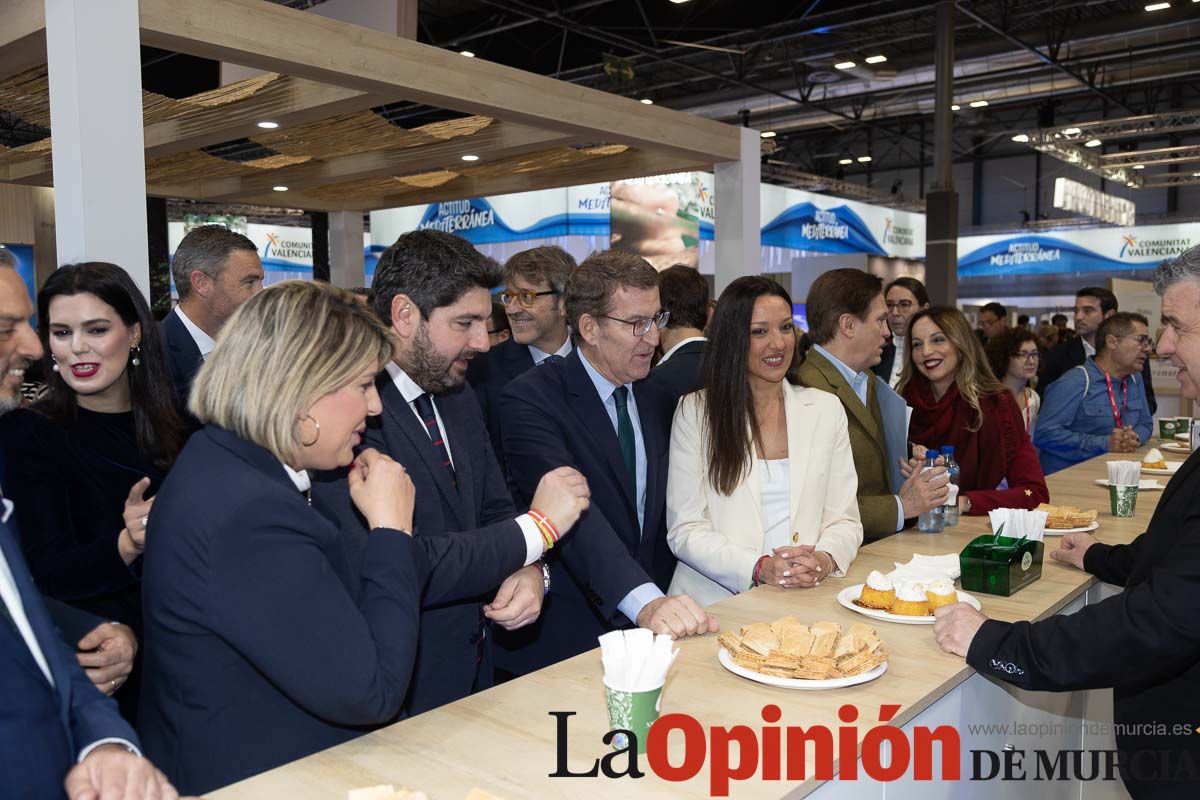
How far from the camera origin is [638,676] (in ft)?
4.53

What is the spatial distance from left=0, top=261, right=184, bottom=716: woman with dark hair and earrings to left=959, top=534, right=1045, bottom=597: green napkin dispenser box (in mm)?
1991

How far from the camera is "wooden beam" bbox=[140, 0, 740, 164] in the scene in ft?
10.2

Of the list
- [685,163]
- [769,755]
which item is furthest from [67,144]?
[685,163]

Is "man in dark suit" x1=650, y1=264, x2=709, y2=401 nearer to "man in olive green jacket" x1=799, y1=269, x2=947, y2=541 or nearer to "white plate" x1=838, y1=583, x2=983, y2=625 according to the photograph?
"man in olive green jacket" x1=799, y1=269, x2=947, y2=541

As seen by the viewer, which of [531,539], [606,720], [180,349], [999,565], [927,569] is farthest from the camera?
[180,349]

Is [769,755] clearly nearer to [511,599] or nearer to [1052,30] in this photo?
[511,599]

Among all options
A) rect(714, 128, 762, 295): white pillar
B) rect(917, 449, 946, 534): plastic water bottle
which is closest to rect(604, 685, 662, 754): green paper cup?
rect(917, 449, 946, 534): plastic water bottle

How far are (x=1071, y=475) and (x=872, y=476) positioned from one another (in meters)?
1.65

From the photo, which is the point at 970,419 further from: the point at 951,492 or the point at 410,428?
the point at 410,428

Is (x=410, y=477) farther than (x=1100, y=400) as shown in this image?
No

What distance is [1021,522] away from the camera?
2.45 m

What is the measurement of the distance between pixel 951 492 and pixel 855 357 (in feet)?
1.72

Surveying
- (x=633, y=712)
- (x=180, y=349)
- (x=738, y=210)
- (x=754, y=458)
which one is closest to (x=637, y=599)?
(x=754, y=458)

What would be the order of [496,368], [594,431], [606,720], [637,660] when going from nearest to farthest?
[637,660], [606,720], [594,431], [496,368]
